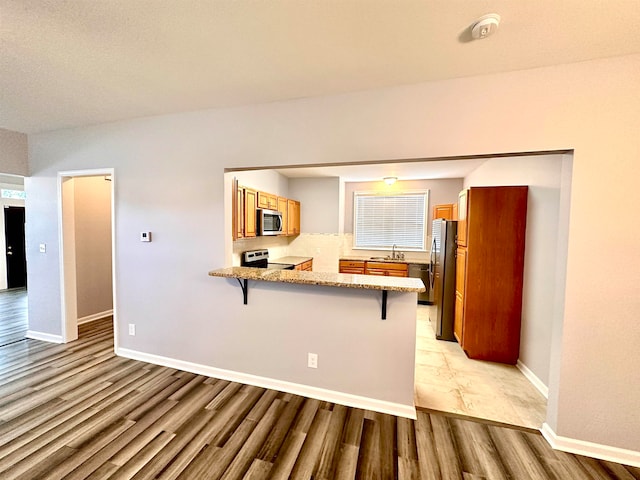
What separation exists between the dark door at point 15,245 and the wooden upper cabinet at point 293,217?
6.60 meters

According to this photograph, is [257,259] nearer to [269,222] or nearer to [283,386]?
[269,222]

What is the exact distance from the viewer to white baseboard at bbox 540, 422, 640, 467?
1743 mm

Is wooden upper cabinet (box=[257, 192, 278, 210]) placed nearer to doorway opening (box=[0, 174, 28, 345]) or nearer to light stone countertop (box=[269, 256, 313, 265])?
light stone countertop (box=[269, 256, 313, 265])

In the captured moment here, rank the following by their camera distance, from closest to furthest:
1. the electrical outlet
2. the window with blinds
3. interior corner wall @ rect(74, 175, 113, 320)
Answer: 1. the electrical outlet
2. interior corner wall @ rect(74, 175, 113, 320)
3. the window with blinds

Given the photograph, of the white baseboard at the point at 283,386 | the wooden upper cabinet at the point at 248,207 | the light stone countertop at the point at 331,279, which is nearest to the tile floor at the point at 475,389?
the white baseboard at the point at 283,386

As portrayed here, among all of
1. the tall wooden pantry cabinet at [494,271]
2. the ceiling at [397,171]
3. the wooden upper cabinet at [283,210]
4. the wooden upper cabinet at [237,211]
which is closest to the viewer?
the tall wooden pantry cabinet at [494,271]

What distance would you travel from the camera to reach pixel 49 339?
3422 mm

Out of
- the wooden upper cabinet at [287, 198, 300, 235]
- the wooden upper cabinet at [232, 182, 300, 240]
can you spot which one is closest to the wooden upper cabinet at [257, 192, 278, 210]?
the wooden upper cabinet at [232, 182, 300, 240]

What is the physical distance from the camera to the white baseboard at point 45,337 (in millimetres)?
3382

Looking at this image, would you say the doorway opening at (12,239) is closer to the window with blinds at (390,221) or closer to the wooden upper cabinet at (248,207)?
the wooden upper cabinet at (248,207)

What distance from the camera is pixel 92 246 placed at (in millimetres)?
4176

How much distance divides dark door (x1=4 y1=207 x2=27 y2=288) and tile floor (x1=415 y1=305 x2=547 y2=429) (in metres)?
8.79

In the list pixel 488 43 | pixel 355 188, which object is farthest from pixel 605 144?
pixel 355 188

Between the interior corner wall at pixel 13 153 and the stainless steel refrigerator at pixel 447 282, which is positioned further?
the stainless steel refrigerator at pixel 447 282
